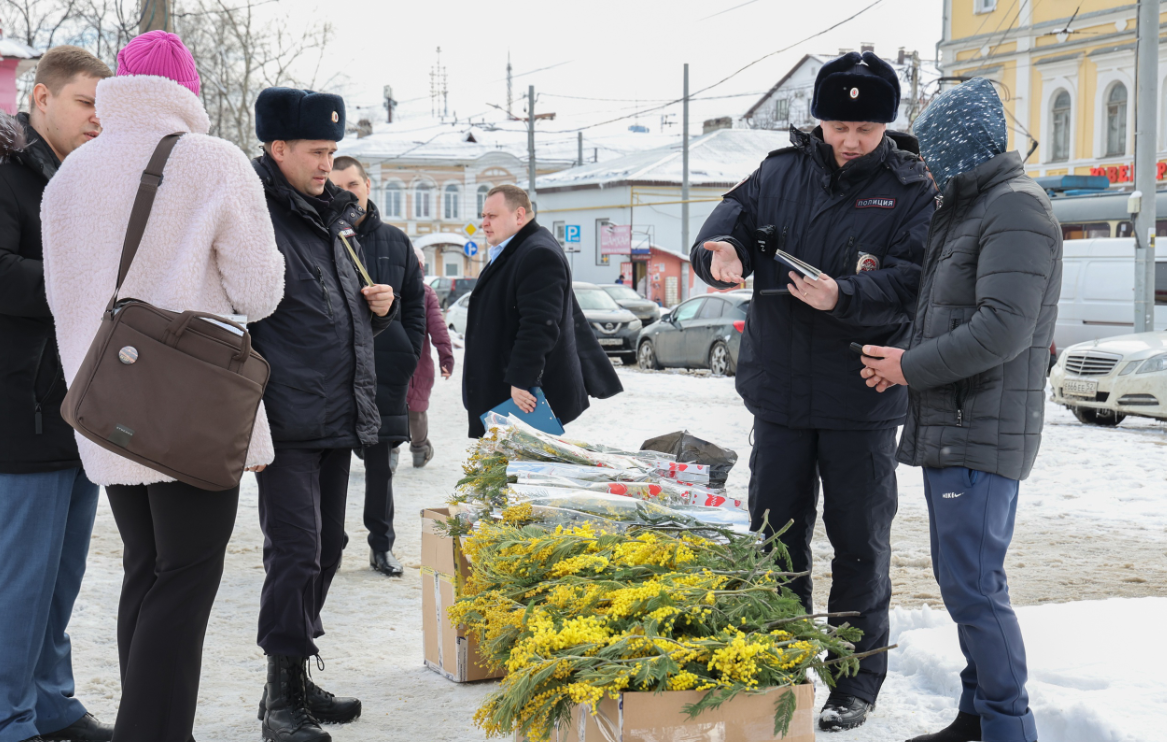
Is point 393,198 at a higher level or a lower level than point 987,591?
higher

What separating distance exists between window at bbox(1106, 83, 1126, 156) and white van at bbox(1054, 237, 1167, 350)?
49.7ft

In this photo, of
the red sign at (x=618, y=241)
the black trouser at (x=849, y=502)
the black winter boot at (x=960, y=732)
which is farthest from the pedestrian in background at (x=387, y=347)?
the red sign at (x=618, y=241)

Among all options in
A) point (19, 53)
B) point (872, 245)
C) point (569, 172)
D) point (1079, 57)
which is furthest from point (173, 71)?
point (569, 172)

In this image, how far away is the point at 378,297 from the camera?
12.9 feet

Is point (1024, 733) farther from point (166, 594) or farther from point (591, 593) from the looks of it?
Answer: point (166, 594)

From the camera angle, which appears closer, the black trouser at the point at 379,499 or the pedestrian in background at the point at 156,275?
the pedestrian in background at the point at 156,275

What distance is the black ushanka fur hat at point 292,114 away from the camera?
3.73 metres

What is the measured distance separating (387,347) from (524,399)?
2.85ft

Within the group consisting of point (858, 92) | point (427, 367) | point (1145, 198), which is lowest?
point (427, 367)

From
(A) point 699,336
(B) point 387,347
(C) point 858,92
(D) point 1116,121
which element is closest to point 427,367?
(B) point 387,347

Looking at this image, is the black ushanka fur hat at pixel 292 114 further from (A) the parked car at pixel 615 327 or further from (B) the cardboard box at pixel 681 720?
(A) the parked car at pixel 615 327

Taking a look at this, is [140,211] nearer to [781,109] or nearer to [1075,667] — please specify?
[1075,667]

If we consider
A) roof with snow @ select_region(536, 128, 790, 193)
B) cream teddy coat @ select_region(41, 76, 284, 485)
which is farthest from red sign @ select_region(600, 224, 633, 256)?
cream teddy coat @ select_region(41, 76, 284, 485)

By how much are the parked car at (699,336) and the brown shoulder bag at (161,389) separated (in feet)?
48.5
